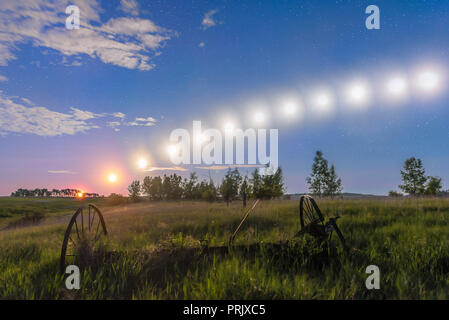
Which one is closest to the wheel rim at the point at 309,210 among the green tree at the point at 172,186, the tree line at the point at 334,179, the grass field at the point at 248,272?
the grass field at the point at 248,272

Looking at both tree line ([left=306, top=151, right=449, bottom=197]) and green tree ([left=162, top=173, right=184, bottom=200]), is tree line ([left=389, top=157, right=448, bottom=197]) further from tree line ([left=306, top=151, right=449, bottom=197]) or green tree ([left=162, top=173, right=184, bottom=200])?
green tree ([left=162, top=173, right=184, bottom=200])

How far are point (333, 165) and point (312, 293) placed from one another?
59.5 metres

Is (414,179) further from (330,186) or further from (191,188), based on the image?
(191,188)

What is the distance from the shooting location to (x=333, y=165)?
188 feet

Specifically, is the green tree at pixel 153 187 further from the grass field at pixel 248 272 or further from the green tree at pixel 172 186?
the grass field at pixel 248 272

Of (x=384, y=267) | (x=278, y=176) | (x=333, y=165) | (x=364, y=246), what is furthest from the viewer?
(x=333, y=165)

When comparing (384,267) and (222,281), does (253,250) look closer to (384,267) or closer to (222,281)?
(222,281)

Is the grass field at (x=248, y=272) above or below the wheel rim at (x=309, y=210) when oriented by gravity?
below

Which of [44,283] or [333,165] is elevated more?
[333,165]

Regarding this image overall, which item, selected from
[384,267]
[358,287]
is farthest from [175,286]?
[384,267]

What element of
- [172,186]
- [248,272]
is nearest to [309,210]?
[248,272]

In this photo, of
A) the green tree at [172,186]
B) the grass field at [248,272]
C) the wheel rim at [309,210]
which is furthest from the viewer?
the green tree at [172,186]

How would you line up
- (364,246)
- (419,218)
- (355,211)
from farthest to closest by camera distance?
(355,211)
(419,218)
(364,246)

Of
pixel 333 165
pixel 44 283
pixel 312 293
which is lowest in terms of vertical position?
pixel 44 283
